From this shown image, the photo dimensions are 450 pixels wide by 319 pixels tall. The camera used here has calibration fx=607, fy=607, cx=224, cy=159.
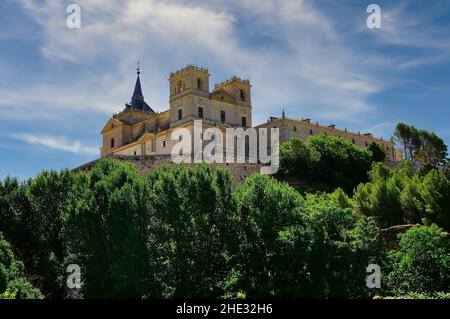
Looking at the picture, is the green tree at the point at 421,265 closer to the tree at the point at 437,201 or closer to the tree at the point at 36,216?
the tree at the point at 437,201

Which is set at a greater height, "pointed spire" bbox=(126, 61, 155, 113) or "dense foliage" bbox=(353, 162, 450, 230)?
"pointed spire" bbox=(126, 61, 155, 113)

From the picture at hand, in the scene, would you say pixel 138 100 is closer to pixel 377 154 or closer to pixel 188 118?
pixel 188 118

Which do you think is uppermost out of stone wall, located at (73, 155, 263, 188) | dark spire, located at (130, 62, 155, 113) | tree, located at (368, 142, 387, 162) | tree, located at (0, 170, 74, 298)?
dark spire, located at (130, 62, 155, 113)

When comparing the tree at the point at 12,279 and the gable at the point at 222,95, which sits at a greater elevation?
the gable at the point at 222,95

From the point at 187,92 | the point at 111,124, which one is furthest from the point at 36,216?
the point at 111,124

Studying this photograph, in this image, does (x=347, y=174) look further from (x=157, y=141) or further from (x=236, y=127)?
(x=157, y=141)

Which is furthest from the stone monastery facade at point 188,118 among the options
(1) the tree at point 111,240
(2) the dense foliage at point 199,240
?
(1) the tree at point 111,240

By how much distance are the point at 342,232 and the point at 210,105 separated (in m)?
43.7

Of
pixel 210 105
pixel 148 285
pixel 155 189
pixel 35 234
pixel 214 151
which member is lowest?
pixel 148 285

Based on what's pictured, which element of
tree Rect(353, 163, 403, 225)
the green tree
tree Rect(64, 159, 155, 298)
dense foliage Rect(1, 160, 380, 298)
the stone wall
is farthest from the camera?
the stone wall

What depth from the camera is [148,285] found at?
1057 inches

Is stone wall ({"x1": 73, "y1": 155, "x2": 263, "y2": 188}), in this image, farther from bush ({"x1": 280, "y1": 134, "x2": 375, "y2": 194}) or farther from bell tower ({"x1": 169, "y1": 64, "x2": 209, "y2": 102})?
bell tower ({"x1": 169, "y1": 64, "x2": 209, "y2": 102})

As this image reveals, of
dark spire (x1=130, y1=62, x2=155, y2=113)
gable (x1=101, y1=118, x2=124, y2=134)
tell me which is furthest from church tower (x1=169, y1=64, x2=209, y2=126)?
dark spire (x1=130, y1=62, x2=155, y2=113)
